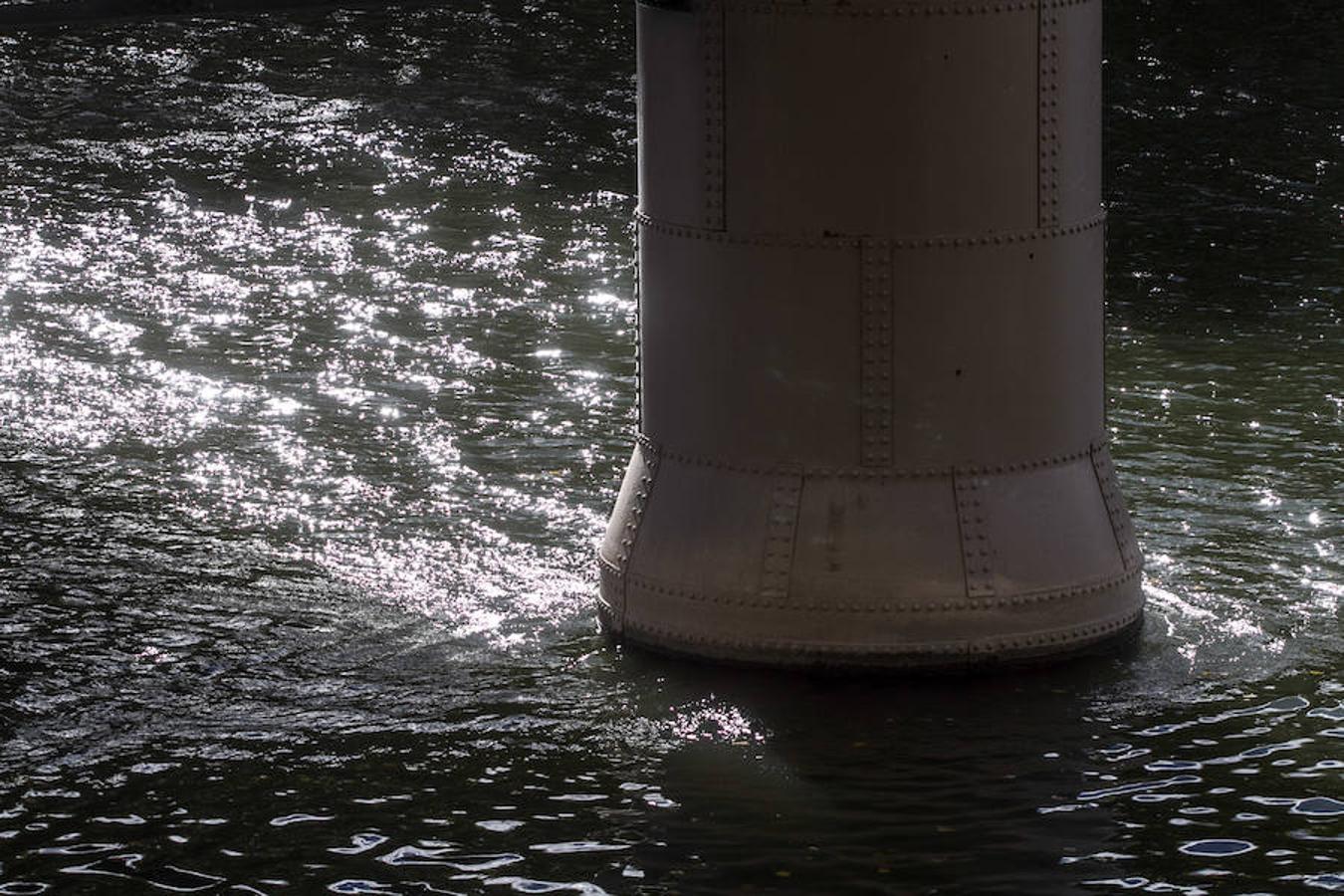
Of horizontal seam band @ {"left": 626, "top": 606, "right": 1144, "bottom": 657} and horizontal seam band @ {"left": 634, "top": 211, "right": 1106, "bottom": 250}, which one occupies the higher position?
horizontal seam band @ {"left": 634, "top": 211, "right": 1106, "bottom": 250}

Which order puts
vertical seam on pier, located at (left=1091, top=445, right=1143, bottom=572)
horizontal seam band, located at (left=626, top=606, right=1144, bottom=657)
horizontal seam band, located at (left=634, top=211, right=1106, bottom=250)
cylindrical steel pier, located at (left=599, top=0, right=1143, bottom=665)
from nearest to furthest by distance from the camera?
cylindrical steel pier, located at (left=599, top=0, right=1143, bottom=665), horizontal seam band, located at (left=634, top=211, right=1106, bottom=250), horizontal seam band, located at (left=626, top=606, right=1144, bottom=657), vertical seam on pier, located at (left=1091, top=445, right=1143, bottom=572)

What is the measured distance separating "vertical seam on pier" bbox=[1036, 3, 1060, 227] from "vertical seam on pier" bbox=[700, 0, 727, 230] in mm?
1596

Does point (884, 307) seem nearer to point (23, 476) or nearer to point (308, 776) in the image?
point (308, 776)

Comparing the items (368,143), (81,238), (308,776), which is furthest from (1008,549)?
(368,143)

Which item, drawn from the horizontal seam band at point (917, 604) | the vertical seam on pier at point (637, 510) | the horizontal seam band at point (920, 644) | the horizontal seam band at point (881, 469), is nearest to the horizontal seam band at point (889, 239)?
the horizontal seam band at point (881, 469)

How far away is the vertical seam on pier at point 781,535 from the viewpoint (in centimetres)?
1300

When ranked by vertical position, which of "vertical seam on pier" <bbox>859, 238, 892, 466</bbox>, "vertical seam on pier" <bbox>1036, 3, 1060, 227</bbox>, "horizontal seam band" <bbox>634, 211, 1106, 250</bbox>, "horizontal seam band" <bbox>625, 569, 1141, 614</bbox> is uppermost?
"vertical seam on pier" <bbox>1036, 3, 1060, 227</bbox>

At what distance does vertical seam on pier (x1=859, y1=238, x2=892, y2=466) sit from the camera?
12.6 meters

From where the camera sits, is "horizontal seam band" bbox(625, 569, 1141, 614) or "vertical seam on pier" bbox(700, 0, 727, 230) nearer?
"vertical seam on pier" bbox(700, 0, 727, 230)

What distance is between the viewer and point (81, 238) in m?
23.4

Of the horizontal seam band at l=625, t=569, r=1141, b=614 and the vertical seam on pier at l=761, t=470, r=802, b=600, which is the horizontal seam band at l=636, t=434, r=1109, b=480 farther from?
the horizontal seam band at l=625, t=569, r=1141, b=614

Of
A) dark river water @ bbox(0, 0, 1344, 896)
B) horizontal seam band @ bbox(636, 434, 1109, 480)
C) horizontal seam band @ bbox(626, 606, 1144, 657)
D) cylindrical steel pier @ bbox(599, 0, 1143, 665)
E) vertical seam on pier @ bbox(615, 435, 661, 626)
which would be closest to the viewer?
dark river water @ bbox(0, 0, 1344, 896)

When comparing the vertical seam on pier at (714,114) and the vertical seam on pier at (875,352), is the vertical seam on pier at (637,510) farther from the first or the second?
the vertical seam on pier at (714,114)

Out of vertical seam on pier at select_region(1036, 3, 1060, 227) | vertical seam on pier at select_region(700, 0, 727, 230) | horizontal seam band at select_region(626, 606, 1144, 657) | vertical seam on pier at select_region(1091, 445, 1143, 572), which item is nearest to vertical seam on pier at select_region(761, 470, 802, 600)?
horizontal seam band at select_region(626, 606, 1144, 657)
